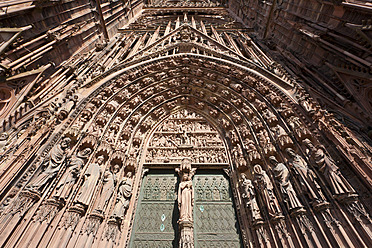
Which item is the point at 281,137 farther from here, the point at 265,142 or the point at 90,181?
the point at 90,181

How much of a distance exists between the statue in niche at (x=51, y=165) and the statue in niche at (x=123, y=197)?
1464 mm

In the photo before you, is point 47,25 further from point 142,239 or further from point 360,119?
point 360,119

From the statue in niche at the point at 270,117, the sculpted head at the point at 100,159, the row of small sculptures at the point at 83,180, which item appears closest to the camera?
the row of small sculptures at the point at 83,180

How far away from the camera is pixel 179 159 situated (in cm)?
605

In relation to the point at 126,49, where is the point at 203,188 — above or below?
below

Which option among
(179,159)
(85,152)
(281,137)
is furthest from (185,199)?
(281,137)

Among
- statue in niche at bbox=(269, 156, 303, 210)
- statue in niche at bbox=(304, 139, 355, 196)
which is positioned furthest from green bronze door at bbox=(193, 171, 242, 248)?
statue in niche at bbox=(304, 139, 355, 196)

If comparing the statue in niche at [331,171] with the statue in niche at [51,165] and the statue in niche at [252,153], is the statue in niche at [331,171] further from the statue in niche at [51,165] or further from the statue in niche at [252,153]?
the statue in niche at [51,165]

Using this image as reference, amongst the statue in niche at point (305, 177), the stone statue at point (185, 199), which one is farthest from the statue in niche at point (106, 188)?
the statue in niche at point (305, 177)

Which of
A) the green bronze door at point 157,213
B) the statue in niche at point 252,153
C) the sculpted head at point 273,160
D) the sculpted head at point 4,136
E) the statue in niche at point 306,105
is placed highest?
the statue in niche at point 306,105

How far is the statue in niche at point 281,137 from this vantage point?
465cm

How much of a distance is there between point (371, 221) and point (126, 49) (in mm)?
9395

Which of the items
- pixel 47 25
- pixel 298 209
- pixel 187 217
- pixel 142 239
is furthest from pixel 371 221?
pixel 47 25

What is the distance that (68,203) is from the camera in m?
3.85
